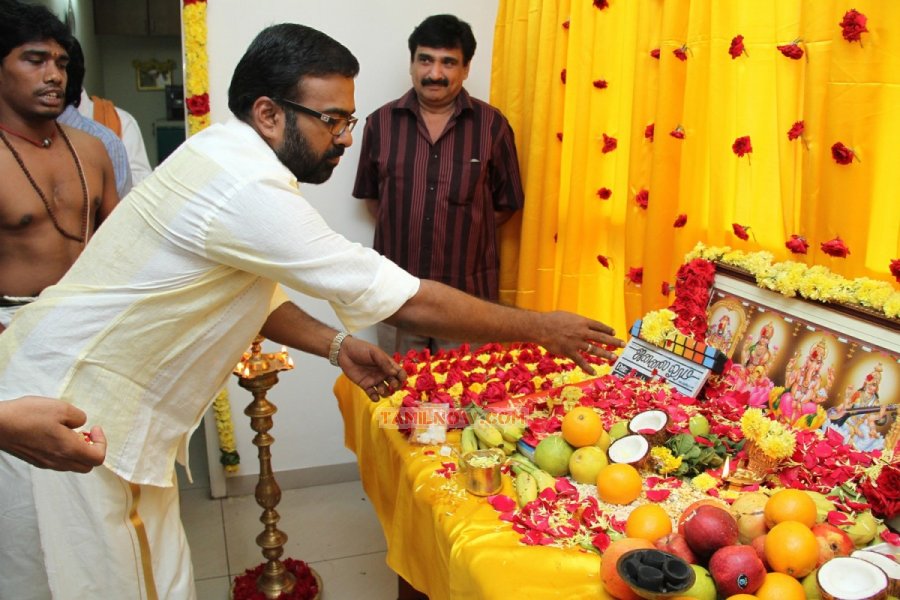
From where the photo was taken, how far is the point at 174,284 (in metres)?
1.45

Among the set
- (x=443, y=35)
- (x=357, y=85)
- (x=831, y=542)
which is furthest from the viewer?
(x=357, y=85)

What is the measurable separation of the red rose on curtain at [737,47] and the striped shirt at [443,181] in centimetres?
129

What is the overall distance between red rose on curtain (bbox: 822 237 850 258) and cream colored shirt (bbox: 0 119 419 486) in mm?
975

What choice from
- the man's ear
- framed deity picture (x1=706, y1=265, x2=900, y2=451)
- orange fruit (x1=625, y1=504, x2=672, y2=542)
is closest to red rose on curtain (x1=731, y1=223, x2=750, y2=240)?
framed deity picture (x1=706, y1=265, x2=900, y2=451)

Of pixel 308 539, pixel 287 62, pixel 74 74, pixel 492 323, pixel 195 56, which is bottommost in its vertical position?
pixel 308 539

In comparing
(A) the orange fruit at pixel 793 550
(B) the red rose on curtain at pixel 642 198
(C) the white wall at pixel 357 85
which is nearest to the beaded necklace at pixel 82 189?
(C) the white wall at pixel 357 85

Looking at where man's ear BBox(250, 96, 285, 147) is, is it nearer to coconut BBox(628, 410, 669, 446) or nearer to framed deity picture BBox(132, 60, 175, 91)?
coconut BBox(628, 410, 669, 446)

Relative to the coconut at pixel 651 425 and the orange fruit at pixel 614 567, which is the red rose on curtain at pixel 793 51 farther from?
the orange fruit at pixel 614 567

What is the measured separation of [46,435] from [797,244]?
164 cm

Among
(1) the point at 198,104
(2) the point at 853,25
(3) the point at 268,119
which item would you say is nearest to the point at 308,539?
(1) the point at 198,104

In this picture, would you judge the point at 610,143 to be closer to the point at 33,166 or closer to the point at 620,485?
the point at 620,485

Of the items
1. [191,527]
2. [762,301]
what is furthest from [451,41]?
[191,527]

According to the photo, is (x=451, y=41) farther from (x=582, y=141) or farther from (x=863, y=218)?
(x=863, y=218)

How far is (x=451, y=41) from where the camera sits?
3.06 meters
